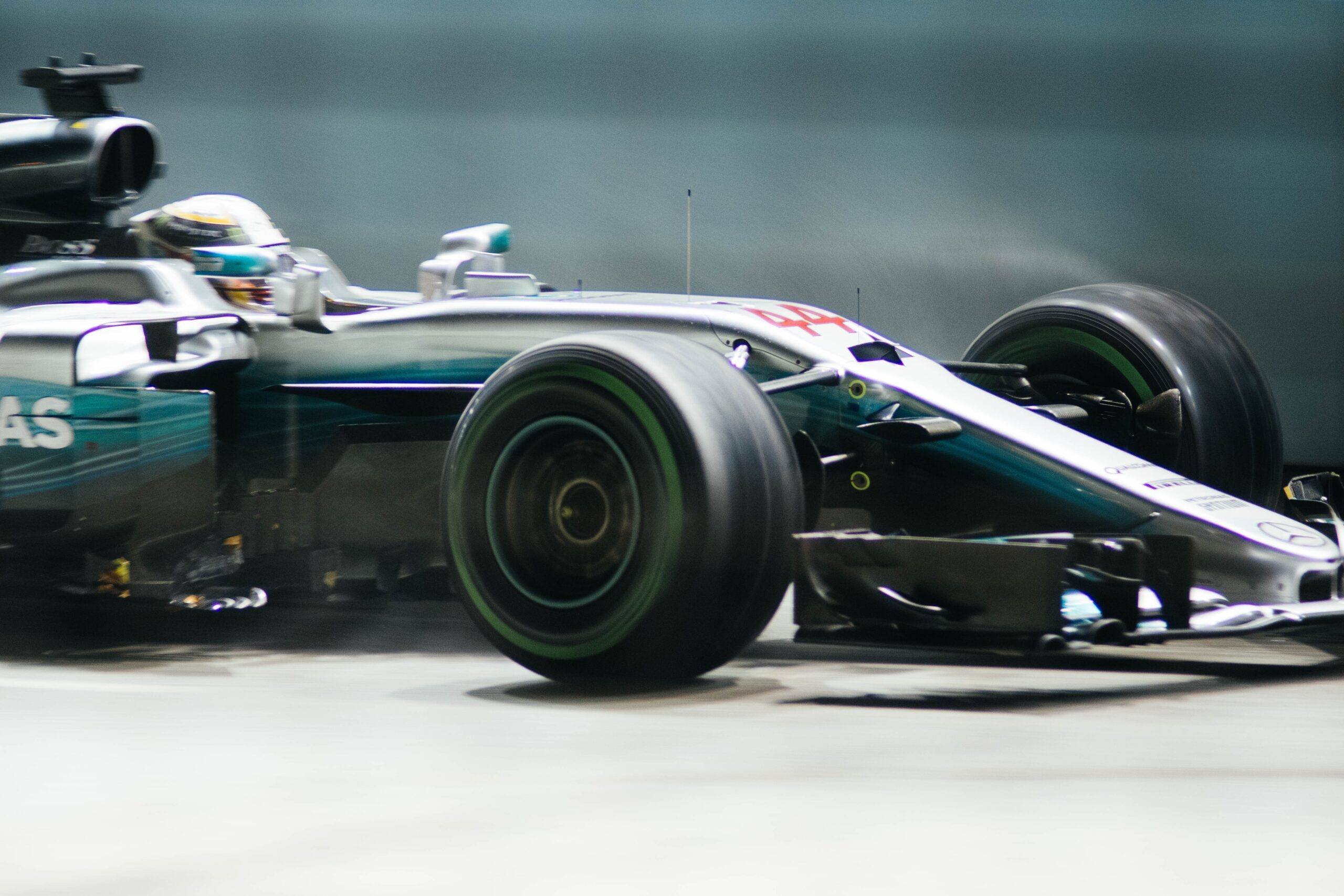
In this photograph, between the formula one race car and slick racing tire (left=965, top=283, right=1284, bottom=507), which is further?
slick racing tire (left=965, top=283, right=1284, bottom=507)

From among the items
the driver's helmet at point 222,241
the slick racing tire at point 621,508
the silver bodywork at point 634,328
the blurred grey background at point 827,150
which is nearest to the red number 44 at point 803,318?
the silver bodywork at point 634,328

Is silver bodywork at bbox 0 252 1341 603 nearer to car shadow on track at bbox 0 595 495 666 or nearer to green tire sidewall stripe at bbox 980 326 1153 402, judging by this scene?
car shadow on track at bbox 0 595 495 666

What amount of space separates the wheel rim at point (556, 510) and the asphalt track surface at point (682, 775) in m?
0.25

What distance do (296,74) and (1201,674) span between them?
5.57m

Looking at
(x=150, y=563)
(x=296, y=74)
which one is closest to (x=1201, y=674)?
(x=150, y=563)

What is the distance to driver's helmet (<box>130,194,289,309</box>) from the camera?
195 inches

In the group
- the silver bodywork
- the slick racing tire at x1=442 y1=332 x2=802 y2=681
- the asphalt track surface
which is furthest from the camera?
the silver bodywork

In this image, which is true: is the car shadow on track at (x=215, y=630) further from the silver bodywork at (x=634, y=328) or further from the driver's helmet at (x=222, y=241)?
the driver's helmet at (x=222, y=241)

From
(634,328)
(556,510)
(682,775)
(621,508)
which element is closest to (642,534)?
(621,508)

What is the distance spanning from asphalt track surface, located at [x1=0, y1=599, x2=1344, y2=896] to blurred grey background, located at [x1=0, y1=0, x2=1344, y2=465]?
364 cm

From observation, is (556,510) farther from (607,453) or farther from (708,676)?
(708,676)

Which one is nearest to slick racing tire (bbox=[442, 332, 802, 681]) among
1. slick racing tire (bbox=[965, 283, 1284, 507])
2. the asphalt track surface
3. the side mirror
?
the asphalt track surface

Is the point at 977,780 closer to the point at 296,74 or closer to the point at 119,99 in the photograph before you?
the point at 296,74

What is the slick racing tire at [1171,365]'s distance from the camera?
4910 millimetres
